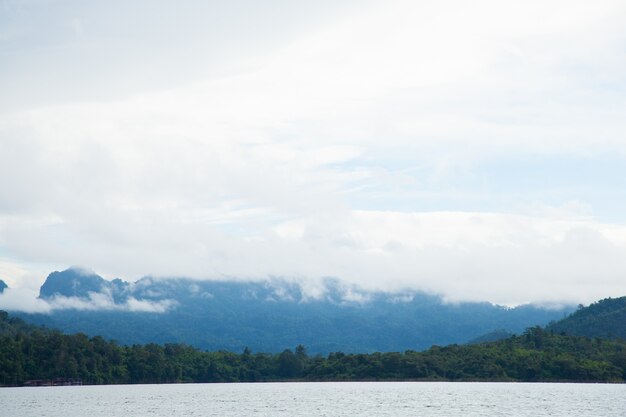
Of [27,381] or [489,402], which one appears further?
[27,381]

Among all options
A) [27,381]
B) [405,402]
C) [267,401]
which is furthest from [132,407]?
[27,381]

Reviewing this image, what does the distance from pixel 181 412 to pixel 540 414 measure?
4796 centimetres

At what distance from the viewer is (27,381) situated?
196 m

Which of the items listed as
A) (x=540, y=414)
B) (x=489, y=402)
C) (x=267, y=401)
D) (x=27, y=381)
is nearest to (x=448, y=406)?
(x=489, y=402)

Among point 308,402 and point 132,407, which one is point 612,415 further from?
point 132,407

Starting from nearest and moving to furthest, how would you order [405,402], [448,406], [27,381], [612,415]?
[612,415] < [448,406] < [405,402] < [27,381]

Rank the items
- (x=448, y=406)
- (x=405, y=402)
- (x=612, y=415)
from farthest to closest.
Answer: (x=405, y=402), (x=448, y=406), (x=612, y=415)

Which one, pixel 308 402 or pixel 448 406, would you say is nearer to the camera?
pixel 448 406

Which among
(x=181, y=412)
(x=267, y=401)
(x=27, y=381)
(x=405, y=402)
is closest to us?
(x=181, y=412)

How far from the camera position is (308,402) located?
130375 millimetres

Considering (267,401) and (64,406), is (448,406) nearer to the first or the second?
(267,401)

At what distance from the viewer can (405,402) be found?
12525 cm

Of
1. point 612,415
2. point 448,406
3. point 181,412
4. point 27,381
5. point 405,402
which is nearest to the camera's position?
A: point 612,415

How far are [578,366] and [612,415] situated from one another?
365ft
